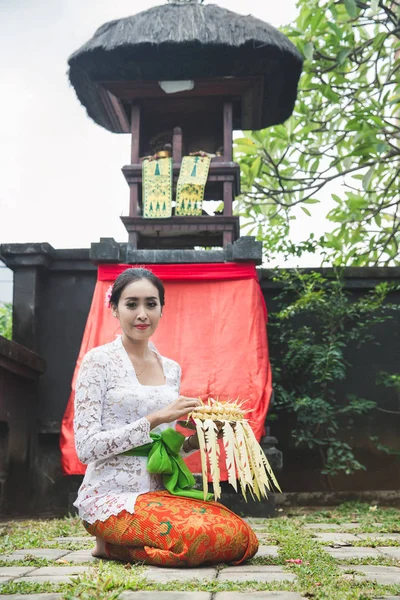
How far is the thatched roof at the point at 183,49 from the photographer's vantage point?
5.87 metres

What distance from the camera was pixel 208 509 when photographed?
112 inches

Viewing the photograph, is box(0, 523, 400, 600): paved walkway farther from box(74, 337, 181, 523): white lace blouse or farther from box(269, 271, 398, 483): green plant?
box(269, 271, 398, 483): green plant

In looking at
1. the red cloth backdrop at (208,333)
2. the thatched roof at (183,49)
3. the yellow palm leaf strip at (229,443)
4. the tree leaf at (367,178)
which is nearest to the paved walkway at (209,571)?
the yellow palm leaf strip at (229,443)

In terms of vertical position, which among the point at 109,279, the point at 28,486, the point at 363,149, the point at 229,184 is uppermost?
the point at 363,149

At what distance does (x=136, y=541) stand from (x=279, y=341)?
3961mm

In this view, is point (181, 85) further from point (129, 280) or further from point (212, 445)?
point (212, 445)

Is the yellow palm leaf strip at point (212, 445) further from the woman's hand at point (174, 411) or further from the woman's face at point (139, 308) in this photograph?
the woman's face at point (139, 308)

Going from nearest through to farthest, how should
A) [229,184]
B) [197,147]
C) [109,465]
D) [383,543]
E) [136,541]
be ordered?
[136,541], [109,465], [383,543], [229,184], [197,147]

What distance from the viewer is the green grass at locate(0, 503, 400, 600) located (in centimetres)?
216

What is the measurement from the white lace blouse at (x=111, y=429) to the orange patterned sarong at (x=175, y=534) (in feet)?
0.21

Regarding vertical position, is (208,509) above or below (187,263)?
below

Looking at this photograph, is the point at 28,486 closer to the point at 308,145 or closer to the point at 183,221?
the point at 183,221

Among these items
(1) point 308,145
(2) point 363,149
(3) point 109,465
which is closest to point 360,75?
(1) point 308,145

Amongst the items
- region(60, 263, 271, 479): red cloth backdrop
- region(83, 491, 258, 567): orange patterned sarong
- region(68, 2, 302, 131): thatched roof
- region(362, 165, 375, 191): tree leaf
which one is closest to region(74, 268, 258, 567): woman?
region(83, 491, 258, 567): orange patterned sarong
